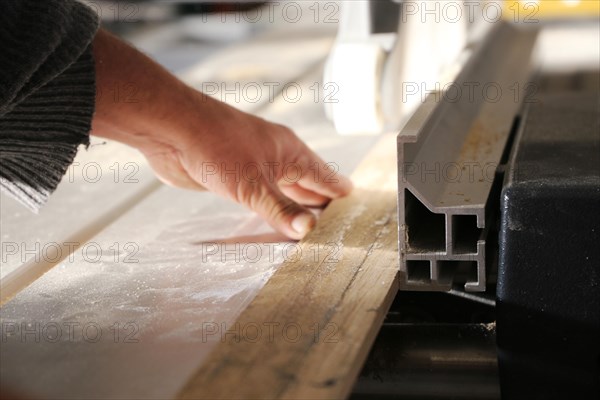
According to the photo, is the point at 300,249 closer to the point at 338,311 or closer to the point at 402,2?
the point at 338,311

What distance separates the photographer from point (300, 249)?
1425 millimetres

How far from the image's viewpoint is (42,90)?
4.64 feet

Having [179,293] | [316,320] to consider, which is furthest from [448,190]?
[179,293]

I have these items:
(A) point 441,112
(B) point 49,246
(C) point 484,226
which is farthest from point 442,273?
(B) point 49,246

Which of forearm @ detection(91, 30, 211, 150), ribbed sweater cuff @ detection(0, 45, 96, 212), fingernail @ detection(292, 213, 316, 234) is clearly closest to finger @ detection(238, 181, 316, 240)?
fingernail @ detection(292, 213, 316, 234)

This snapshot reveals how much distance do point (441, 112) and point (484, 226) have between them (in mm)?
380

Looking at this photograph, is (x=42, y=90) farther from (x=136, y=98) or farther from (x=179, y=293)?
(x=179, y=293)

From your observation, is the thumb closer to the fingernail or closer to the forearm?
the fingernail

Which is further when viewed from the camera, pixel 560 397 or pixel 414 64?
pixel 414 64

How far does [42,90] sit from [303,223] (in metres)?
0.49

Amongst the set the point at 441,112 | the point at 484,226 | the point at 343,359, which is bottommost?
the point at 343,359

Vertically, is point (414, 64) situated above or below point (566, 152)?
above

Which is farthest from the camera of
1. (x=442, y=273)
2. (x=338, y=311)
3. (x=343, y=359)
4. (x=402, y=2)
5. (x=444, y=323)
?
(x=402, y=2)

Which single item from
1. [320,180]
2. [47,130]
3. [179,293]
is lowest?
[179,293]
